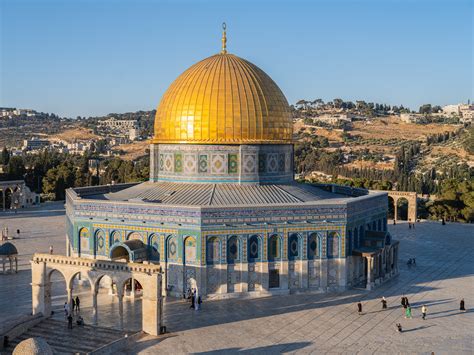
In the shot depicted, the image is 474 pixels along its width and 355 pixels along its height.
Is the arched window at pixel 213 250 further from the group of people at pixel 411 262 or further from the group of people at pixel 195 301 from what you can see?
the group of people at pixel 411 262

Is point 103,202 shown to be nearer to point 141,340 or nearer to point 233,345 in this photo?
point 141,340

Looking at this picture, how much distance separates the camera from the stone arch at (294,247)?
23737 millimetres

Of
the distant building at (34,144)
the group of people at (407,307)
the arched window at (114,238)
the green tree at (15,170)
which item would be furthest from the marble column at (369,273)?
the distant building at (34,144)

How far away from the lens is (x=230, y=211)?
22.8 metres

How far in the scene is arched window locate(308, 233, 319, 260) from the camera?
24000 millimetres

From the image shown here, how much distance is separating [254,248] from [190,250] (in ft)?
8.49

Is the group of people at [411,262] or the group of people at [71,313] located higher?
the group of people at [71,313]

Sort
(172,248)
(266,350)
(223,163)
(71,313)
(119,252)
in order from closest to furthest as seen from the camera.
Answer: (266,350) → (71,313) → (172,248) → (119,252) → (223,163)

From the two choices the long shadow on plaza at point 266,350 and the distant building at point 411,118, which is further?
the distant building at point 411,118

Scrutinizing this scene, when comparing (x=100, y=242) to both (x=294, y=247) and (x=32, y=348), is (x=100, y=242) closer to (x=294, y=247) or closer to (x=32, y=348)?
(x=294, y=247)

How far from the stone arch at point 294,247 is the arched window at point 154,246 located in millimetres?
5335

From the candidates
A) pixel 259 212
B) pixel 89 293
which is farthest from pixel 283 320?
pixel 89 293

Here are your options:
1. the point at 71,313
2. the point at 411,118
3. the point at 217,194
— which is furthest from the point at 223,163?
the point at 411,118

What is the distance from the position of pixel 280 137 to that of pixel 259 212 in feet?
19.6
